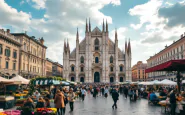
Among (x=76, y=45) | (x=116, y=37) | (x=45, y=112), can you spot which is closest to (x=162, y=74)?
(x=116, y=37)

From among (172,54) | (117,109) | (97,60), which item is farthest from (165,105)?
(97,60)

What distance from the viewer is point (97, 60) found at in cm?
7012

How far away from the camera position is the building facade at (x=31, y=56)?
46.9m

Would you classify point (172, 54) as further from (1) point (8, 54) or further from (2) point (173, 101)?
(2) point (173, 101)

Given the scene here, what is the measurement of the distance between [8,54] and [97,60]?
35.5 meters

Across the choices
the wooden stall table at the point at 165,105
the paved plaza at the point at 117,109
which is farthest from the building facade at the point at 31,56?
the wooden stall table at the point at 165,105

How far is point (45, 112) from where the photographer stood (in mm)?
10117

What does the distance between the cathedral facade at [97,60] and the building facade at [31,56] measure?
8.44 metres

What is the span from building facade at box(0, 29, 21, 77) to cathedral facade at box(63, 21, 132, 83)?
25811 millimetres

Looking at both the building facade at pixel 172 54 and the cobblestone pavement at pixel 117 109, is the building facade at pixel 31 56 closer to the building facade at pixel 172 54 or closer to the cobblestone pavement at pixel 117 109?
the cobblestone pavement at pixel 117 109

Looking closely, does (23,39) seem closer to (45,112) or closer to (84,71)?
(84,71)

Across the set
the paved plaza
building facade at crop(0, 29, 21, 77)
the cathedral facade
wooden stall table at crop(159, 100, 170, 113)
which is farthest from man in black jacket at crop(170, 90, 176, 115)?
the cathedral facade

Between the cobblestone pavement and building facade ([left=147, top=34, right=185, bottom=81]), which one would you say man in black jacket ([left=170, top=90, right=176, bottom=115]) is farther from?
building facade ([left=147, top=34, right=185, bottom=81])

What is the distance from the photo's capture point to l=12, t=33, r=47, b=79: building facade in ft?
154
